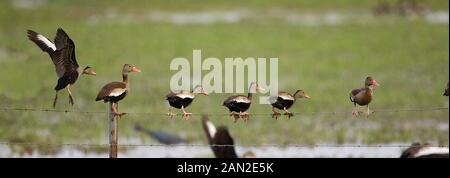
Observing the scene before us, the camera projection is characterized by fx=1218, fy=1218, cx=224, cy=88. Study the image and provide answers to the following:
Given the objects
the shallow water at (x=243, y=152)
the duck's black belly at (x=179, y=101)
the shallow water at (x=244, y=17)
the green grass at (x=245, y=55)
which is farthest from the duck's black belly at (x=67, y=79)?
the shallow water at (x=244, y=17)

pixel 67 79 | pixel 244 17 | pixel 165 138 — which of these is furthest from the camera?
pixel 244 17

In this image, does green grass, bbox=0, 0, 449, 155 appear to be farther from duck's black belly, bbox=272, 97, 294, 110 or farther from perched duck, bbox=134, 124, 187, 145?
duck's black belly, bbox=272, 97, 294, 110

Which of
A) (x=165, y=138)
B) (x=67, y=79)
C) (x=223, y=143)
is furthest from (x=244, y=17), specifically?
(x=67, y=79)

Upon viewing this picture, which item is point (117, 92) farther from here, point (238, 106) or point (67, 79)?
point (238, 106)

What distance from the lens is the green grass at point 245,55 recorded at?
19.8 metres

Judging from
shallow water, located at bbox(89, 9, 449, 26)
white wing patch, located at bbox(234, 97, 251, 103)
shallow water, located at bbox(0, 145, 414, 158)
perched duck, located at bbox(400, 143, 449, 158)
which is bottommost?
white wing patch, located at bbox(234, 97, 251, 103)

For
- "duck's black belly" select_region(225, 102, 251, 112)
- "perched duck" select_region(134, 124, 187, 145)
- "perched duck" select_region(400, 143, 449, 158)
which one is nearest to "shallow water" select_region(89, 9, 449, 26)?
"perched duck" select_region(134, 124, 187, 145)

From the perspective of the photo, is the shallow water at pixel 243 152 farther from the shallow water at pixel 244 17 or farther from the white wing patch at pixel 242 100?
the shallow water at pixel 244 17

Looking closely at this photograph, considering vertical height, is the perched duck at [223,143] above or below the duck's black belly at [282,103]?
above

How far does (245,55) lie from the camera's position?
28.6 m

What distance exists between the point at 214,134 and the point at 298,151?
2698 millimetres

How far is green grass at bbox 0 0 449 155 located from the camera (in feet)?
65.1

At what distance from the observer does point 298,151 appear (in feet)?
61.0
